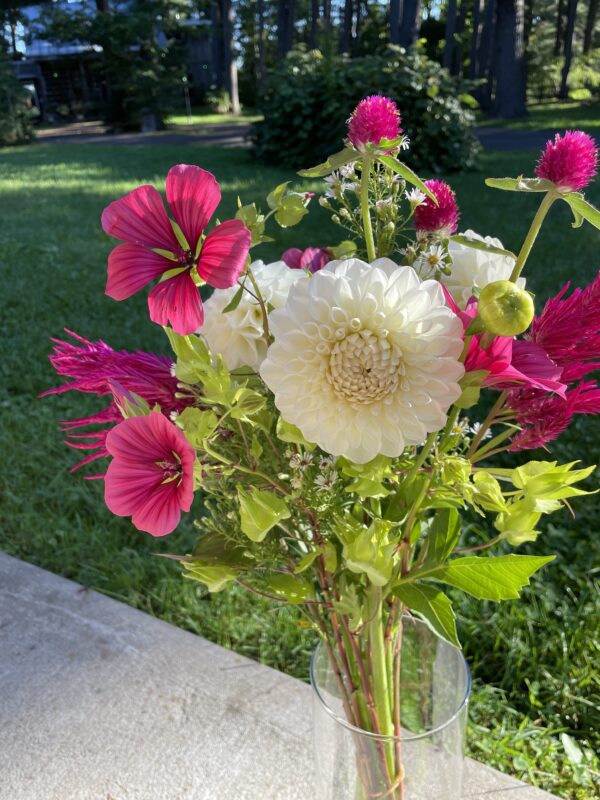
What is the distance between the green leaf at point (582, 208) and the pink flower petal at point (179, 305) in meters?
0.31

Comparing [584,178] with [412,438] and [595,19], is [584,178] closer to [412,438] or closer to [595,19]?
[412,438]

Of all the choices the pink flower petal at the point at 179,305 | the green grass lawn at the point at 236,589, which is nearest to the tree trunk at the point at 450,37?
the green grass lawn at the point at 236,589

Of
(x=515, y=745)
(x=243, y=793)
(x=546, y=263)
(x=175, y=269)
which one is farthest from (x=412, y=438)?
(x=546, y=263)

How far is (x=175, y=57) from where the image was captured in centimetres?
2014

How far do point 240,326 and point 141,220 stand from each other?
0.12 meters

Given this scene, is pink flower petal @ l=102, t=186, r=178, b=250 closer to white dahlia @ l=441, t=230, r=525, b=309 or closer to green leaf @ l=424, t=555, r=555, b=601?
white dahlia @ l=441, t=230, r=525, b=309

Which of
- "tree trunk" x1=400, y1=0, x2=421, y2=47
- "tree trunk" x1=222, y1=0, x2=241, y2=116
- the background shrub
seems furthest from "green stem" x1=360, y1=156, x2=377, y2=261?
"tree trunk" x1=222, y1=0, x2=241, y2=116

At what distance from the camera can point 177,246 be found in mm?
631

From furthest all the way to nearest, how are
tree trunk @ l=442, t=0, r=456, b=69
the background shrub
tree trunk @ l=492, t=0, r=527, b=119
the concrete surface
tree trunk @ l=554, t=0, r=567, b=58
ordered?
1. tree trunk @ l=554, t=0, r=567, b=58
2. tree trunk @ l=442, t=0, r=456, b=69
3. tree trunk @ l=492, t=0, r=527, b=119
4. the background shrub
5. the concrete surface

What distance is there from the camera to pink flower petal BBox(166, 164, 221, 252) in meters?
0.59

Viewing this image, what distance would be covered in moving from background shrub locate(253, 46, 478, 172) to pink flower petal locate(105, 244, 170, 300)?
8099 mm

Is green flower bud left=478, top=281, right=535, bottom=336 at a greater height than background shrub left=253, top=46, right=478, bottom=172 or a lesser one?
greater

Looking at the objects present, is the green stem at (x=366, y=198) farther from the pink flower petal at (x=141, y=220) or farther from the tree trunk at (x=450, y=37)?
the tree trunk at (x=450, y=37)

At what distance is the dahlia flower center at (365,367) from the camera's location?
0.55 metres
